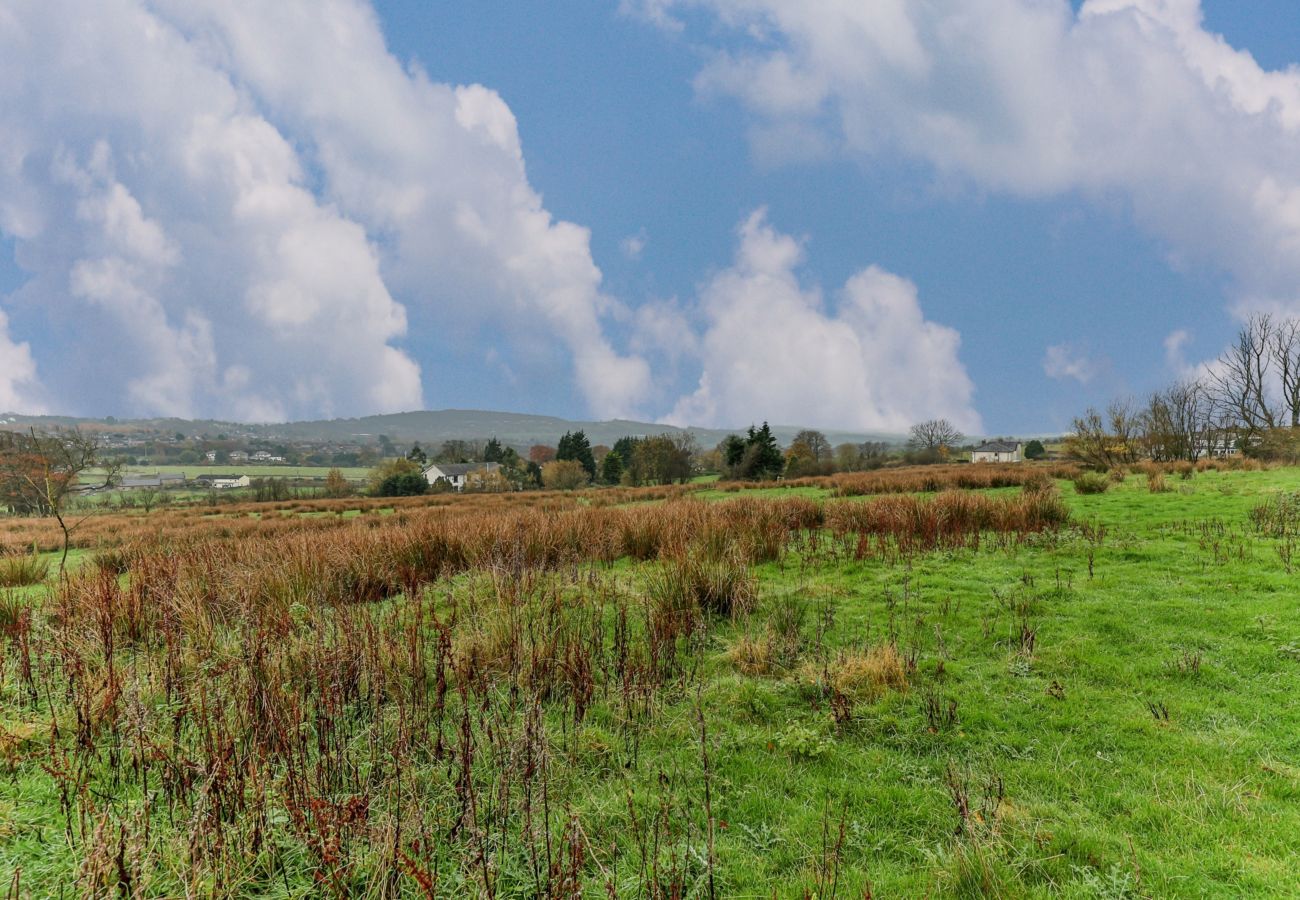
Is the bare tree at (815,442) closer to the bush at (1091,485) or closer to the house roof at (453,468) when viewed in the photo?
the house roof at (453,468)

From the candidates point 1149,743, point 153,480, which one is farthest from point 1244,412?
point 153,480

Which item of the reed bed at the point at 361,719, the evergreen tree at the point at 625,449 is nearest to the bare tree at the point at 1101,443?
the reed bed at the point at 361,719

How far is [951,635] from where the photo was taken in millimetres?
5629

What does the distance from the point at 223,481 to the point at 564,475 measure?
150 ft

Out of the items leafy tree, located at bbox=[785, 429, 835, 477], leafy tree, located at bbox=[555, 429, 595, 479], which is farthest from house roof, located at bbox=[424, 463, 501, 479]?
leafy tree, located at bbox=[785, 429, 835, 477]

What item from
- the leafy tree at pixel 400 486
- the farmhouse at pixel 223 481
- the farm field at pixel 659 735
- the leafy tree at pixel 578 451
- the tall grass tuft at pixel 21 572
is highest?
the leafy tree at pixel 578 451

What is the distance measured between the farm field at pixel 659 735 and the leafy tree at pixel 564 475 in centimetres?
5385

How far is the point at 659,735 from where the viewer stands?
3.87 m

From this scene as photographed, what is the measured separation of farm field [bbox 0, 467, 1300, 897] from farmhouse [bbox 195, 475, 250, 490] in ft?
235

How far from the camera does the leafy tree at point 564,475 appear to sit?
202 feet

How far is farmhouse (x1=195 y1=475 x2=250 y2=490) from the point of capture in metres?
64.7

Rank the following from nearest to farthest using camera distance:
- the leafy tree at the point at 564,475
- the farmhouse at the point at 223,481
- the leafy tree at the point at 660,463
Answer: the leafy tree at the point at 660,463, the leafy tree at the point at 564,475, the farmhouse at the point at 223,481

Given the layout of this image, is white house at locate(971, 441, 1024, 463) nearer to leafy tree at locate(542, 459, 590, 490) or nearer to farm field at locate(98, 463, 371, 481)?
leafy tree at locate(542, 459, 590, 490)

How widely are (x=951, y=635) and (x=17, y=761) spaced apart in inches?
286
